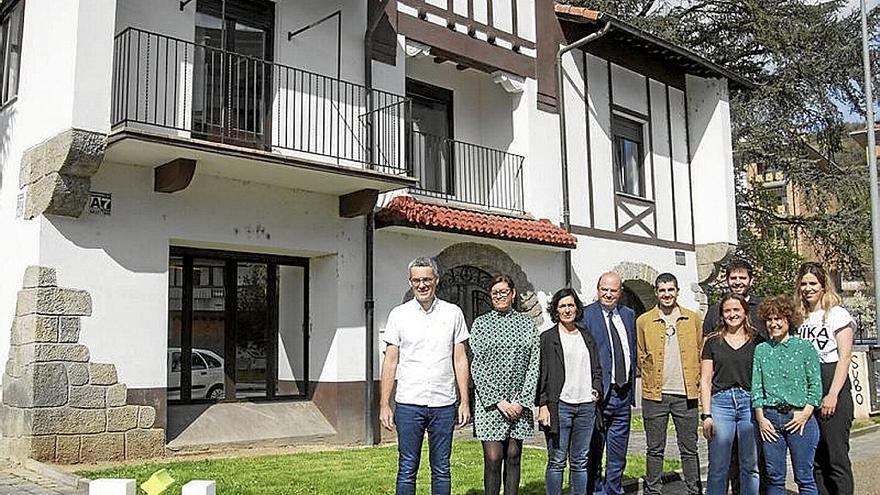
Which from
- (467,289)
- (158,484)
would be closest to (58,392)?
(467,289)

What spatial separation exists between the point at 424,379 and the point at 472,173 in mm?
8502

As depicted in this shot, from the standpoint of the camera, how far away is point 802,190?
69.6ft

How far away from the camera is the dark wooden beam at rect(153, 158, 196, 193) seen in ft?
30.1

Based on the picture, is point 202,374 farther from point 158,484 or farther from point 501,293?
point 158,484

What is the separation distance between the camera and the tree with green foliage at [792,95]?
20.2 metres

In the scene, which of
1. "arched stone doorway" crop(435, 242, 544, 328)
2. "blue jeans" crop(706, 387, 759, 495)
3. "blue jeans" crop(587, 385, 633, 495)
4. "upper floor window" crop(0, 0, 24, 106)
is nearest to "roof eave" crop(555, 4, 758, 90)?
"arched stone doorway" crop(435, 242, 544, 328)

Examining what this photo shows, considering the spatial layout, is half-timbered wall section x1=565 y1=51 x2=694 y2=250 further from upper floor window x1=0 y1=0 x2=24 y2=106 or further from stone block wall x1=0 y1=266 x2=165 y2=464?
upper floor window x1=0 y1=0 x2=24 y2=106

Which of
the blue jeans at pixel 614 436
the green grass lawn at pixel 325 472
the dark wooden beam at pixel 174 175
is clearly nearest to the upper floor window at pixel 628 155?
the green grass lawn at pixel 325 472

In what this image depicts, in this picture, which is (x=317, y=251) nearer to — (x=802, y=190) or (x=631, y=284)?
(x=631, y=284)

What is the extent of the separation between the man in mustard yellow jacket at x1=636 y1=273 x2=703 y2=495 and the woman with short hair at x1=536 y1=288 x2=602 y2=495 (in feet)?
2.17

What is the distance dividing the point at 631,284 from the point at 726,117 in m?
4.27

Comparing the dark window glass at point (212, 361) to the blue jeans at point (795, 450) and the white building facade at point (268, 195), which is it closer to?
the white building facade at point (268, 195)

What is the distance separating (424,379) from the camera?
5938 mm

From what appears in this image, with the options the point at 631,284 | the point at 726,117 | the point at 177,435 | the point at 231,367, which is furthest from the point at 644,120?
the point at 177,435
